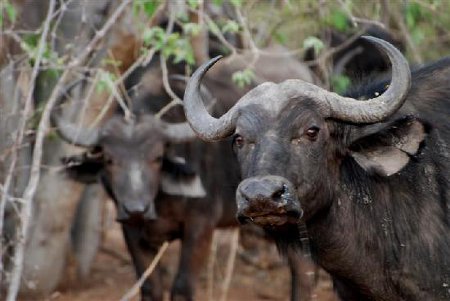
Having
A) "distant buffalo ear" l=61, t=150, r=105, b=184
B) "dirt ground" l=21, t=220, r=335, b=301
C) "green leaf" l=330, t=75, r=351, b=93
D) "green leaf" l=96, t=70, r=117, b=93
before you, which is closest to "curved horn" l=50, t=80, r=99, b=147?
"distant buffalo ear" l=61, t=150, r=105, b=184

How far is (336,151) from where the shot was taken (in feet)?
18.9

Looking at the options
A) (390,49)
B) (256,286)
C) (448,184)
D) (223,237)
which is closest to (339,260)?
(448,184)

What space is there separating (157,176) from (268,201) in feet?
11.4

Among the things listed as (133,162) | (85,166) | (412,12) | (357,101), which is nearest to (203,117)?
(357,101)

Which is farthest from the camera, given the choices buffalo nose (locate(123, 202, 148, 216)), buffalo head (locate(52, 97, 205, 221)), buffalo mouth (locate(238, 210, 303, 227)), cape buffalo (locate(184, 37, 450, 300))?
buffalo head (locate(52, 97, 205, 221))

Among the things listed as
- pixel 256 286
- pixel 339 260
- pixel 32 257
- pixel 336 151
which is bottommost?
pixel 256 286

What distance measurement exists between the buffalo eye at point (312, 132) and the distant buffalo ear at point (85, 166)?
346cm

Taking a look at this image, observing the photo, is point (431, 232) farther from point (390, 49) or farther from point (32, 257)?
point (32, 257)

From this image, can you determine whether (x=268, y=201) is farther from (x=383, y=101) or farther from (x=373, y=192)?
(x=373, y=192)

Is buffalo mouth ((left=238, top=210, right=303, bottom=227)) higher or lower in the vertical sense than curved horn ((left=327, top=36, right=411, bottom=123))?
lower

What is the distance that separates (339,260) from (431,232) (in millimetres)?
456

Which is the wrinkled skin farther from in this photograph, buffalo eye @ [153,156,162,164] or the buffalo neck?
buffalo eye @ [153,156,162,164]

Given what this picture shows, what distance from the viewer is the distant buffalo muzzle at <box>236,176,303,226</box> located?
5195 millimetres

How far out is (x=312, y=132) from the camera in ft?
18.3
